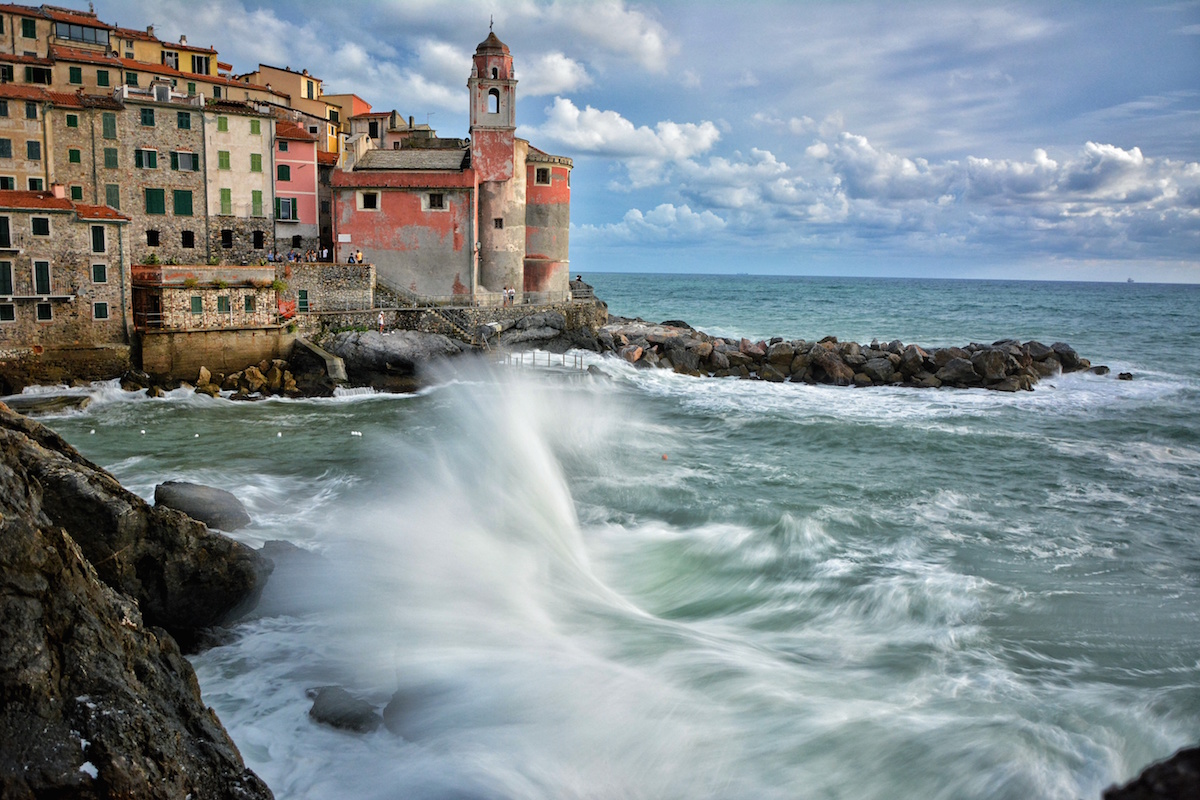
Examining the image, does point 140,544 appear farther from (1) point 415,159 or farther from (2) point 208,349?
(1) point 415,159

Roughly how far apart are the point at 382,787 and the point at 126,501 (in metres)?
5.23

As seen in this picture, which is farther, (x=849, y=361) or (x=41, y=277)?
(x=849, y=361)

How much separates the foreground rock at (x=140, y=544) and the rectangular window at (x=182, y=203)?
30386mm

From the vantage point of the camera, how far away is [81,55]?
141 ft

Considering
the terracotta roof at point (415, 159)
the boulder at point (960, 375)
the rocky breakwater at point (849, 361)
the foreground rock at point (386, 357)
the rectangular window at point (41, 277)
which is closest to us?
the rectangular window at point (41, 277)

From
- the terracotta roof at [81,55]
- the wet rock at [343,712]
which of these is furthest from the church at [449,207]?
the wet rock at [343,712]

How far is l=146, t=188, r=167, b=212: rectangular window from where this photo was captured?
37.7 m

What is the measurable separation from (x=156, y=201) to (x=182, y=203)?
1.04 meters

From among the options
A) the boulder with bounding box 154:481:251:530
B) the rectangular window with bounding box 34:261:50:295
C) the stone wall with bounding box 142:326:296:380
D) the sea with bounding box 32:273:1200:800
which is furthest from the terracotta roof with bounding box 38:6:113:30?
the boulder with bounding box 154:481:251:530

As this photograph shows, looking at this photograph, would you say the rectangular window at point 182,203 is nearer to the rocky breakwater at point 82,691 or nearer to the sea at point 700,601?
the sea at point 700,601

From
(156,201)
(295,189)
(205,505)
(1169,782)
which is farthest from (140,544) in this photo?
(295,189)

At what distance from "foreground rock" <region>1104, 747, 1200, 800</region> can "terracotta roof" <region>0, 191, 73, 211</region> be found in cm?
3458

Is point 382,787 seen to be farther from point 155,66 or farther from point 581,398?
point 155,66

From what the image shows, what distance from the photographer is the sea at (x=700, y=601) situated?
901cm
